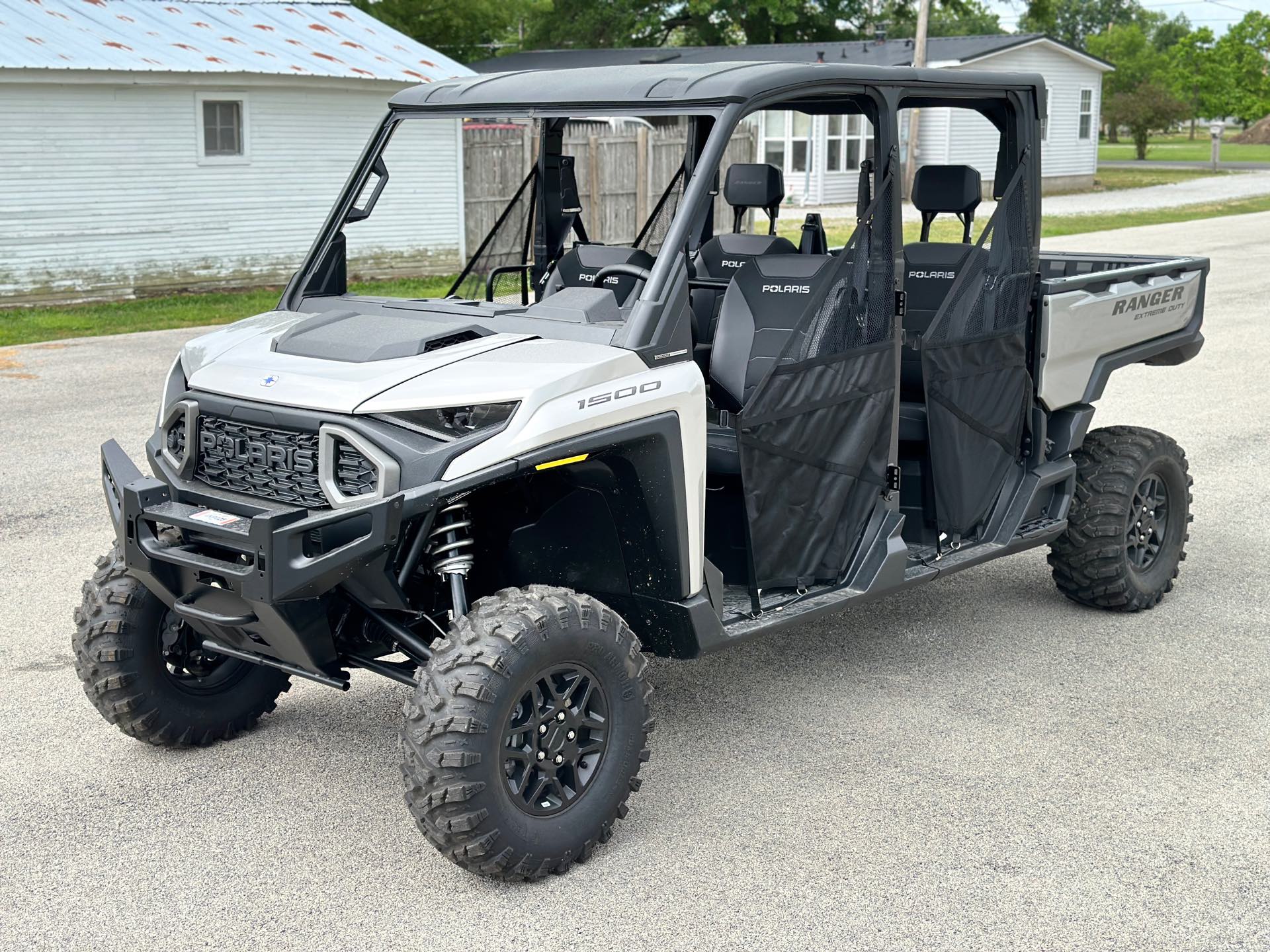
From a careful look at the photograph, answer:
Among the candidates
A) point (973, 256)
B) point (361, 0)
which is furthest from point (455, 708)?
point (361, 0)

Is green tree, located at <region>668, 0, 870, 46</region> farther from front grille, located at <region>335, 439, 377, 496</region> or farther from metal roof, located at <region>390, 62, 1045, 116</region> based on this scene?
front grille, located at <region>335, 439, 377, 496</region>

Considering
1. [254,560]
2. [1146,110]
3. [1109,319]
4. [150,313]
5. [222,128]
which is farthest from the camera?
[1146,110]

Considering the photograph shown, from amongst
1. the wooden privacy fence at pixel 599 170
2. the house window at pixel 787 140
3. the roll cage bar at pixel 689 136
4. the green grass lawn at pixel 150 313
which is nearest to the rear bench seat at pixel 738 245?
the roll cage bar at pixel 689 136

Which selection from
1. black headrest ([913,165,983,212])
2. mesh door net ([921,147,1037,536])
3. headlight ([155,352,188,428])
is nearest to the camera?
headlight ([155,352,188,428])

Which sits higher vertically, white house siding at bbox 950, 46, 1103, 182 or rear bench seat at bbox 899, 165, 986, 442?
white house siding at bbox 950, 46, 1103, 182

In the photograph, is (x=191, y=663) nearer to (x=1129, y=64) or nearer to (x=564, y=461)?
(x=564, y=461)

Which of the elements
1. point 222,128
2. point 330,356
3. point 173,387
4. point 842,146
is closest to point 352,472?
point 330,356

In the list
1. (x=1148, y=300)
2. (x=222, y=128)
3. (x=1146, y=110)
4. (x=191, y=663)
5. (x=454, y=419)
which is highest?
(x=1146, y=110)

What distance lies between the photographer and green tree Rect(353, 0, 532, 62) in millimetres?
37031

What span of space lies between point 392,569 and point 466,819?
30.2 inches

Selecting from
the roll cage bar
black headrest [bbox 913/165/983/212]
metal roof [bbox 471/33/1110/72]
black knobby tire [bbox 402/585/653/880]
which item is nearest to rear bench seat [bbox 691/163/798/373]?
the roll cage bar

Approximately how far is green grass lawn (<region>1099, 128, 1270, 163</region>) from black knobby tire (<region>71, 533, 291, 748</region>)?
2150 inches

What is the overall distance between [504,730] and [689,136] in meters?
2.58

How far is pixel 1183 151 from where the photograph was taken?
67.0m
